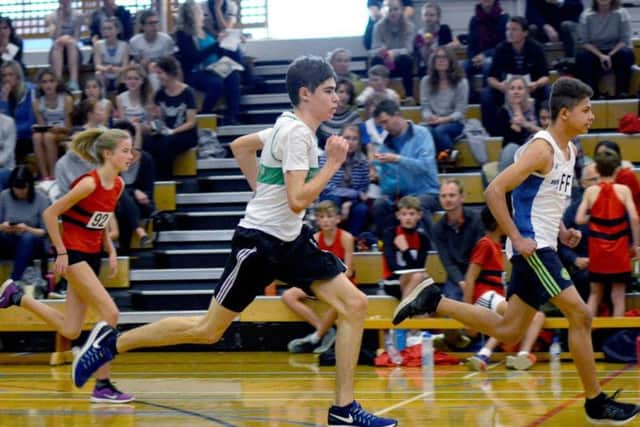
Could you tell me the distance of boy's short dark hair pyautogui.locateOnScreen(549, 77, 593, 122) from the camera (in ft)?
22.2

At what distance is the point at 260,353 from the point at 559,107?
18.4ft

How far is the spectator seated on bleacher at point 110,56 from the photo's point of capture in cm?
1531

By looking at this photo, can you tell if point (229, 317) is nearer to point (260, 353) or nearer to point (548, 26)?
point (260, 353)

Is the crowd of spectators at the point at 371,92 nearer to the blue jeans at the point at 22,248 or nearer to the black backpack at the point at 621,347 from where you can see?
the blue jeans at the point at 22,248

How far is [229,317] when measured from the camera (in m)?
6.66

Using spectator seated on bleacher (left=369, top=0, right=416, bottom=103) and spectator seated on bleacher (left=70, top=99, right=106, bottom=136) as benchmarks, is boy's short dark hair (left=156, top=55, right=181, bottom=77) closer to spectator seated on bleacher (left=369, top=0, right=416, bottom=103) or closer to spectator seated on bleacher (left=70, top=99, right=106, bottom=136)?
spectator seated on bleacher (left=70, top=99, right=106, bottom=136)

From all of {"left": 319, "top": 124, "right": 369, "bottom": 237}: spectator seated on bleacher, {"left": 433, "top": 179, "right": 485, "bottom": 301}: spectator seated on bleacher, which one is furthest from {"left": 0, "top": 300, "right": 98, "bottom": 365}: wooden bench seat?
{"left": 433, "top": 179, "right": 485, "bottom": 301}: spectator seated on bleacher

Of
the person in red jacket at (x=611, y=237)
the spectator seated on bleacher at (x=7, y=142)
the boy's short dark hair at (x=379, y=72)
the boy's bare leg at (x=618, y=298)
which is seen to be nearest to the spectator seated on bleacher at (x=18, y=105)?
the spectator seated on bleacher at (x=7, y=142)

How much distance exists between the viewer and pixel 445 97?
43.7ft

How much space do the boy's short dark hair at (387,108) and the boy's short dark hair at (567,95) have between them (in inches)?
208

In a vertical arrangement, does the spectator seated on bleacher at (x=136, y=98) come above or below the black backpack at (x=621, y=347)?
above

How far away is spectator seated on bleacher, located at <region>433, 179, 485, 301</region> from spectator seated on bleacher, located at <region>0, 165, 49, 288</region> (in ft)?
13.8

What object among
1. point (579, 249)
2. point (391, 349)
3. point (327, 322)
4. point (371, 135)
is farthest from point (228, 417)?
point (371, 135)

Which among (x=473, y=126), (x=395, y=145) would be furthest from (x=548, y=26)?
(x=395, y=145)
